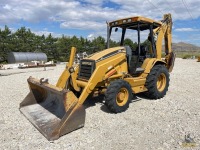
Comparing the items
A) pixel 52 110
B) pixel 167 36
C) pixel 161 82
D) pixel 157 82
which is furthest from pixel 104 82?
pixel 167 36

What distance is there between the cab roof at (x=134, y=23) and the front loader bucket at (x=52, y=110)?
132 inches

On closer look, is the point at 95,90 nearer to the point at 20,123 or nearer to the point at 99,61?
the point at 99,61

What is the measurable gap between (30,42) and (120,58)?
3309 centimetres

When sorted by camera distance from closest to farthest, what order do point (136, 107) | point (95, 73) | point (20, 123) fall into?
point (20, 123) < point (95, 73) < point (136, 107)

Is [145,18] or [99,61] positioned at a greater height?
[145,18]

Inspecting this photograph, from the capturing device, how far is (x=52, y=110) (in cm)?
639

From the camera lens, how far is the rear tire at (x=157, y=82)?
7727 mm

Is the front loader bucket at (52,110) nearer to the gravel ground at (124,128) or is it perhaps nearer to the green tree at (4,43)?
the gravel ground at (124,128)

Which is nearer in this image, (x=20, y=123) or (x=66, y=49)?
(x=20, y=123)

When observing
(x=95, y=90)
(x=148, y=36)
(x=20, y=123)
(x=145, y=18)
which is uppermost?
(x=145, y=18)

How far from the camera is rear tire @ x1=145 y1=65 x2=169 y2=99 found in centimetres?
773

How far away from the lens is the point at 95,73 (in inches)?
257

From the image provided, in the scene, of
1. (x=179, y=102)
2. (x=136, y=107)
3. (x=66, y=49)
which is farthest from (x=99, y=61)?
(x=66, y=49)

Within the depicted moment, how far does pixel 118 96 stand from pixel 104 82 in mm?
670
